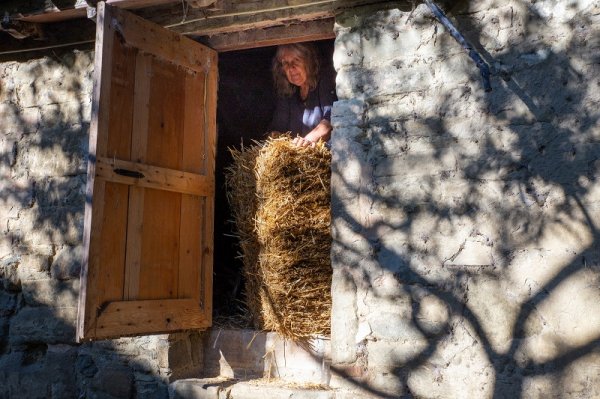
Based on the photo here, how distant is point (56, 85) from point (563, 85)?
10.5 ft

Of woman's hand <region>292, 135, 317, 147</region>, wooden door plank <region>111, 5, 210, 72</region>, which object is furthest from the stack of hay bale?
wooden door plank <region>111, 5, 210, 72</region>

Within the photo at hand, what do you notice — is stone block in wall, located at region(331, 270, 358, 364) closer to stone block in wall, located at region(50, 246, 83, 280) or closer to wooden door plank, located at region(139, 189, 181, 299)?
wooden door plank, located at region(139, 189, 181, 299)

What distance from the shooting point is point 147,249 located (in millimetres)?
3561

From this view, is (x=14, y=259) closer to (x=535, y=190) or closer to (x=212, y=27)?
(x=212, y=27)

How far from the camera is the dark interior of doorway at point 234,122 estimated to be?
473cm

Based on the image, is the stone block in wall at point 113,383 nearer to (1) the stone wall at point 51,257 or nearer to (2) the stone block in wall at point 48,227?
(1) the stone wall at point 51,257

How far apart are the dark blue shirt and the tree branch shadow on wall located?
4.72 ft

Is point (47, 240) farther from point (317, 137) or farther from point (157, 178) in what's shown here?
point (317, 137)

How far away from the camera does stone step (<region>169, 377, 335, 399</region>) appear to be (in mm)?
3446

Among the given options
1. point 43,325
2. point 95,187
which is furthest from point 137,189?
point 43,325

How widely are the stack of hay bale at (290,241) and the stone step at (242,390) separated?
0.31m

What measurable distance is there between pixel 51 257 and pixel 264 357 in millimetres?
1554

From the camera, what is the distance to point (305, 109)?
4.70 metres

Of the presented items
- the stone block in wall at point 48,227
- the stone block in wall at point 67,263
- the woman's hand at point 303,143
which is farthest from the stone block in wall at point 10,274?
the woman's hand at point 303,143
